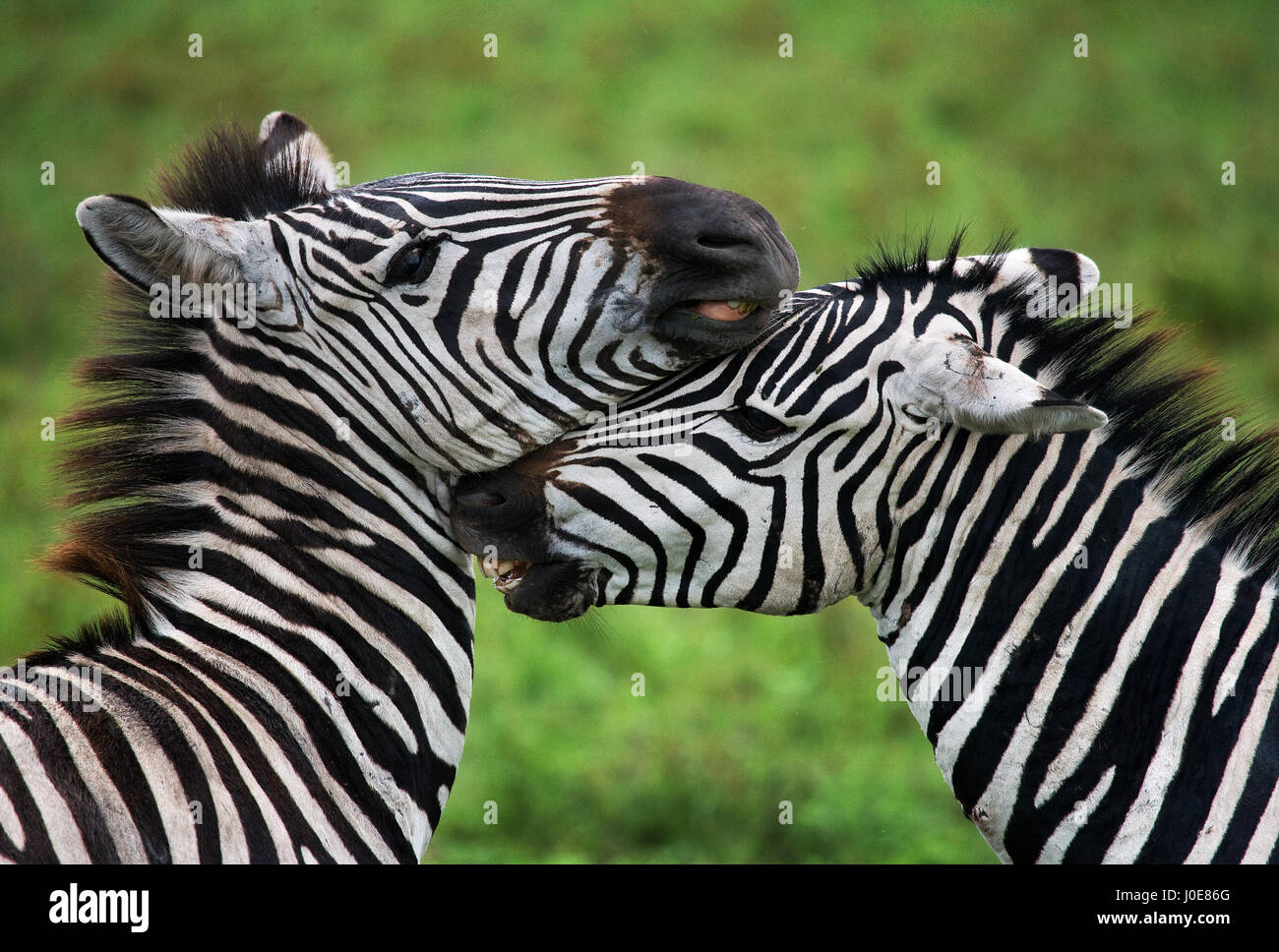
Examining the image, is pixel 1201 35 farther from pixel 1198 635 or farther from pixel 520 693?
pixel 1198 635

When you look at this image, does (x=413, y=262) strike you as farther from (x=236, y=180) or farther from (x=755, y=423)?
(x=755, y=423)

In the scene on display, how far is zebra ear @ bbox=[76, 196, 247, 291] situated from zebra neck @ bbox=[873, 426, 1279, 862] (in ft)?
7.90

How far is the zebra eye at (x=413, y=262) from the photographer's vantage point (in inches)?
157

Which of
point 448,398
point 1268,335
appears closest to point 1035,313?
point 448,398

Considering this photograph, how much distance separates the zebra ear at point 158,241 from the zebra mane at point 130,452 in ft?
0.80

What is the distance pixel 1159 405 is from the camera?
4.04 metres

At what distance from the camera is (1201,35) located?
17.3 meters

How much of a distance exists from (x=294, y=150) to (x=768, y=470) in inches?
84.4

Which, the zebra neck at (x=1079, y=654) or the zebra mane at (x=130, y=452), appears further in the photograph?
the zebra mane at (x=130, y=452)

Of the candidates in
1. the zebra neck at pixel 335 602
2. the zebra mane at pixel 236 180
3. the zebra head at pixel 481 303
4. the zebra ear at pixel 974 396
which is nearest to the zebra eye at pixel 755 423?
the zebra head at pixel 481 303

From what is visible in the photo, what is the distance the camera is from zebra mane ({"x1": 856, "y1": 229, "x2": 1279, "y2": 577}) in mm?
3916

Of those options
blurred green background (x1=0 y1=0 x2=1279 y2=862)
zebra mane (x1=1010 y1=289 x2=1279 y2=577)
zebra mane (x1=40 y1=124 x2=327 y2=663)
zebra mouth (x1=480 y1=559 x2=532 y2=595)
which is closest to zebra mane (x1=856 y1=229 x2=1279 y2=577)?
zebra mane (x1=1010 y1=289 x2=1279 y2=577)

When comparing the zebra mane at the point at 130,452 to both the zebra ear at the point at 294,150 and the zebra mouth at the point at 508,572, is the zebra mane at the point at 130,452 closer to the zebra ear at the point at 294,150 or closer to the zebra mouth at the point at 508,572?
the zebra ear at the point at 294,150

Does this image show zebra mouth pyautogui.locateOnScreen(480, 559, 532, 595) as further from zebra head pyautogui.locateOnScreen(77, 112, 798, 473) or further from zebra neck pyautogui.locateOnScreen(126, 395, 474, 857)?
zebra head pyautogui.locateOnScreen(77, 112, 798, 473)
